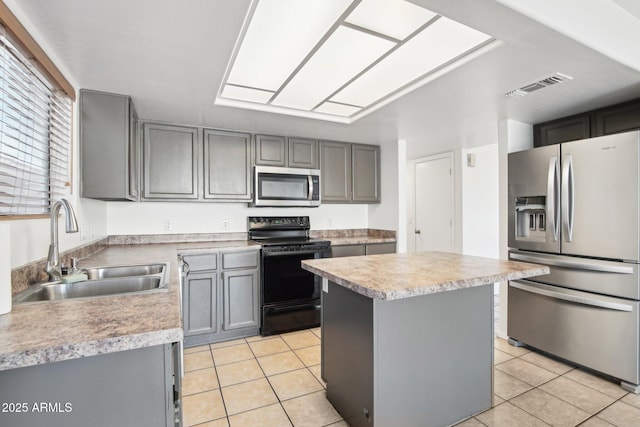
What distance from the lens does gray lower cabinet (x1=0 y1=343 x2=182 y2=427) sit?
2.61 feet

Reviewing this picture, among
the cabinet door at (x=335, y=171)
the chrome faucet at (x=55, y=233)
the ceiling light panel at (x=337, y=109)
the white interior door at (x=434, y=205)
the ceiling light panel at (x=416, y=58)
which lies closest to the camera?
the chrome faucet at (x=55, y=233)

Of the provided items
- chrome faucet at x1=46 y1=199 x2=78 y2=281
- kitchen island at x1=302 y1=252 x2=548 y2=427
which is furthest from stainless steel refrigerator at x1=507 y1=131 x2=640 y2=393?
chrome faucet at x1=46 y1=199 x2=78 y2=281

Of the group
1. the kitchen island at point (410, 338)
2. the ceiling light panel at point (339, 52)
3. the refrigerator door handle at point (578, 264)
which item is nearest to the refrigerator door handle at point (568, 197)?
the refrigerator door handle at point (578, 264)

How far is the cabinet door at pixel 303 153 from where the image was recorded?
12.0ft

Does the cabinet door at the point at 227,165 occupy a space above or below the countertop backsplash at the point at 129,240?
above

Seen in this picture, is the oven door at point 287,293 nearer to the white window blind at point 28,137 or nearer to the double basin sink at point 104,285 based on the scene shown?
the double basin sink at point 104,285

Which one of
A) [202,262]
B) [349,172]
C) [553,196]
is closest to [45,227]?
[202,262]

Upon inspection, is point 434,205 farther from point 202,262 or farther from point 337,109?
point 202,262

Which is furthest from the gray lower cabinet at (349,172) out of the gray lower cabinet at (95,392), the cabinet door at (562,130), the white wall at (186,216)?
the gray lower cabinet at (95,392)

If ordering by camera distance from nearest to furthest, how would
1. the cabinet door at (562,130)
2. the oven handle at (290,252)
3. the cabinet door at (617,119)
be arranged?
the cabinet door at (617,119), the cabinet door at (562,130), the oven handle at (290,252)

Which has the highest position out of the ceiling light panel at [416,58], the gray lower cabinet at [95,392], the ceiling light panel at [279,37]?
the ceiling light panel at [279,37]

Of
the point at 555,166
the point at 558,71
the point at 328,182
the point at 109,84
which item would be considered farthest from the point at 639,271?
the point at 109,84

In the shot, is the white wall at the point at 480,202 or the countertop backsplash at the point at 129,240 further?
the white wall at the point at 480,202

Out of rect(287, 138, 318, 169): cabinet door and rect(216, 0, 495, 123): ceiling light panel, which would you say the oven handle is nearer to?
rect(287, 138, 318, 169): cabinet door
